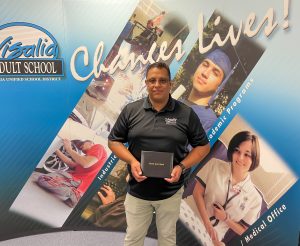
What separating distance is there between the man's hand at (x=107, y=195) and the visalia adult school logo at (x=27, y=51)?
1.08 m

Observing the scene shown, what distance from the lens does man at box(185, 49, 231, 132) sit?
7.14 ft

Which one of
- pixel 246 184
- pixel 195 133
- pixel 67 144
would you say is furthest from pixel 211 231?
pixel 67 144

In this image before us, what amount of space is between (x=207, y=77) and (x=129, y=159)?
3.19 ft

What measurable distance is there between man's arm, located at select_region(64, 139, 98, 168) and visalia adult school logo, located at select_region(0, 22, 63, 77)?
654mm

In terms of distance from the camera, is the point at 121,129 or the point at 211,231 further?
the point at 211,231

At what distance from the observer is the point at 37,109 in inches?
93.8

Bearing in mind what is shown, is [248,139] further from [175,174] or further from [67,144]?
[67,144]

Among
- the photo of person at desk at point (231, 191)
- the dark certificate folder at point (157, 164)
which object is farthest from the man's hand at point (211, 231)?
the dark certificate folder at point (157, 164)

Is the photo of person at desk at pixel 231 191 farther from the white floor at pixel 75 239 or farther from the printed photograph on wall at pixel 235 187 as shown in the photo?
the white floor at pixel 75 239

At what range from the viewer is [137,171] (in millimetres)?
1656

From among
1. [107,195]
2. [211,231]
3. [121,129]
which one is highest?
[121,129]

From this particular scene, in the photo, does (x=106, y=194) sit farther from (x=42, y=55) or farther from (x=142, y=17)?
(x=142, y=17)

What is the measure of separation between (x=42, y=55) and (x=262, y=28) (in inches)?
Answer: 68.7

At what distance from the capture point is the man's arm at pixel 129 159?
5.44 feet
